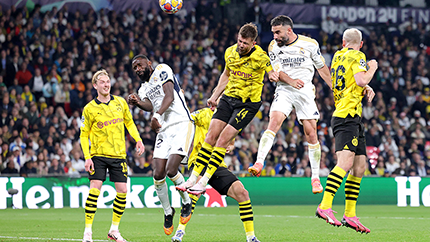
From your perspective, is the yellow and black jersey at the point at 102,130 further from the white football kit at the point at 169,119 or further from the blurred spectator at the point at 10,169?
the blurred spectator at the point at 10,169

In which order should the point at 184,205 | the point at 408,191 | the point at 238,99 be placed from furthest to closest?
the point at 408,191 < the point at 184,205 < the point at 238,99

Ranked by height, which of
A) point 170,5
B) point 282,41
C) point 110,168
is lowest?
point 110,168

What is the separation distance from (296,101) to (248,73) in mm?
941

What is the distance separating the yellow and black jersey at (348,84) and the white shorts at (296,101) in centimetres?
91

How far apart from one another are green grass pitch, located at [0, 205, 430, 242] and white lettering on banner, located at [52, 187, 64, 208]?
52 centimetres

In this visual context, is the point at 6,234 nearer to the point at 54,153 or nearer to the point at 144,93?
the point at 144,93

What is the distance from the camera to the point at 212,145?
8703 mm

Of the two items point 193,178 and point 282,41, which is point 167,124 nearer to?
point 193,178

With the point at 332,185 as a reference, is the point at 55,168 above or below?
below

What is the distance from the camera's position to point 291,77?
29.9 ft

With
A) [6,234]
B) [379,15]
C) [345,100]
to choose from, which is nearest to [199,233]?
[6,234]

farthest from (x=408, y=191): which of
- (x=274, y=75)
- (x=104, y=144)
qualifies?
(x=104, y=144)

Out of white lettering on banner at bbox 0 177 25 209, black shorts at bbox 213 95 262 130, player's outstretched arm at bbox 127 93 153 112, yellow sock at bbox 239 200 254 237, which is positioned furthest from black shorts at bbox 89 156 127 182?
white lettering on banner at bbox 0 177 25 209

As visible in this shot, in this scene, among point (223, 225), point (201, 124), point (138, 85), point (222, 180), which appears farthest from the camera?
point (138, 85)
